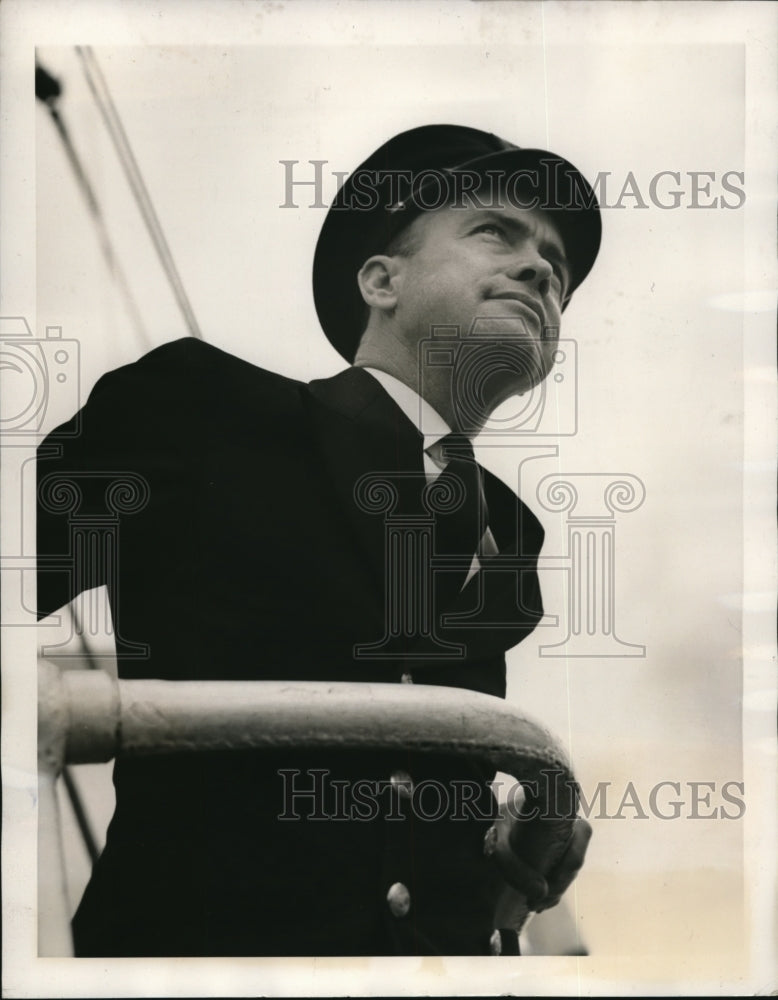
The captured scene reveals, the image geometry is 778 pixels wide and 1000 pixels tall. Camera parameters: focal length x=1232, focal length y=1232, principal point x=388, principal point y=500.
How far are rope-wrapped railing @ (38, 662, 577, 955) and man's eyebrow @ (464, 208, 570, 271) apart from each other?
1.12 m

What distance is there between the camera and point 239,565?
9.97 feet

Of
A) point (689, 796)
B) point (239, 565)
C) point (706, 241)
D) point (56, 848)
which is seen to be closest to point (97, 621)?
point (239, 565)

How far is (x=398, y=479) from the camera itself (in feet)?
10.1

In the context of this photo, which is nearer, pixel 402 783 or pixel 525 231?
pixel 402 783

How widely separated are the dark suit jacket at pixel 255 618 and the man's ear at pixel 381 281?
19 cm

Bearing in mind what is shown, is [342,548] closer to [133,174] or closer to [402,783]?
[402,783]

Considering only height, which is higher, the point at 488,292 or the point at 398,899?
the point at 488,292

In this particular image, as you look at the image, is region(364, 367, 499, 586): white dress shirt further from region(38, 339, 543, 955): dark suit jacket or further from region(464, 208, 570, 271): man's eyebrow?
region(464, 208, 570, 271): man's eyebrow

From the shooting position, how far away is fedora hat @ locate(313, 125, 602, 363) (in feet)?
10.2

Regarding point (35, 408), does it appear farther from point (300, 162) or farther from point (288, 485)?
point (300, 162)

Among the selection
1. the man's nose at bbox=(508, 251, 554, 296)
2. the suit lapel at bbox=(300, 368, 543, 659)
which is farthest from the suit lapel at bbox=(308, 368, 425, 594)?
the man's nose at bbox=(508, 251, 554, 296)

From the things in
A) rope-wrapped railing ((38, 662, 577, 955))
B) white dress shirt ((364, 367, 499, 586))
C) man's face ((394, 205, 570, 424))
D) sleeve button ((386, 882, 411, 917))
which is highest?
man's face ((394, 205, 570, 424))

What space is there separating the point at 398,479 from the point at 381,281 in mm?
508

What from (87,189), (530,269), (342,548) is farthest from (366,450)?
(87,189)
